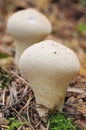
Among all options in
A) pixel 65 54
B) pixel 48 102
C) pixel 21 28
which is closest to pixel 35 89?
pixel 48 102

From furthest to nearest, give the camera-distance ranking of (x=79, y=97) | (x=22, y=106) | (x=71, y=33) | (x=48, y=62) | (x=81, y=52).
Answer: (x=71, y=33)
(x=81, y=52)
(x=79, y=97)
(x=22, y=106)
(x=48, y=62)

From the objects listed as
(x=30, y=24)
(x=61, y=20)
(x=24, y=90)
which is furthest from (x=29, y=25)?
(x=61, y=20)

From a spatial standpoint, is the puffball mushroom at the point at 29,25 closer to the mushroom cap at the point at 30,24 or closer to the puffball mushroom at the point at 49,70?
the mushroom cap at the point at 30,24

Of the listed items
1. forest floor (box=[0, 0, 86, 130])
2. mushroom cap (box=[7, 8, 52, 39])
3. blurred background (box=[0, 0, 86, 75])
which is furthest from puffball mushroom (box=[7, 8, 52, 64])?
blurred background (box=[0, 0, 86, 75])

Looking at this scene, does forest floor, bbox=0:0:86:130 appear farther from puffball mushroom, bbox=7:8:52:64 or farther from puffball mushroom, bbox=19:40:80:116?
puffball mushroom, bbox=7:8:52:64

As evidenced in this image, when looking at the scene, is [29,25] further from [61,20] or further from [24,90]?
[61,20]

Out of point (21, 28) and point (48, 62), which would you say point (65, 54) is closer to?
point (48, 62)
